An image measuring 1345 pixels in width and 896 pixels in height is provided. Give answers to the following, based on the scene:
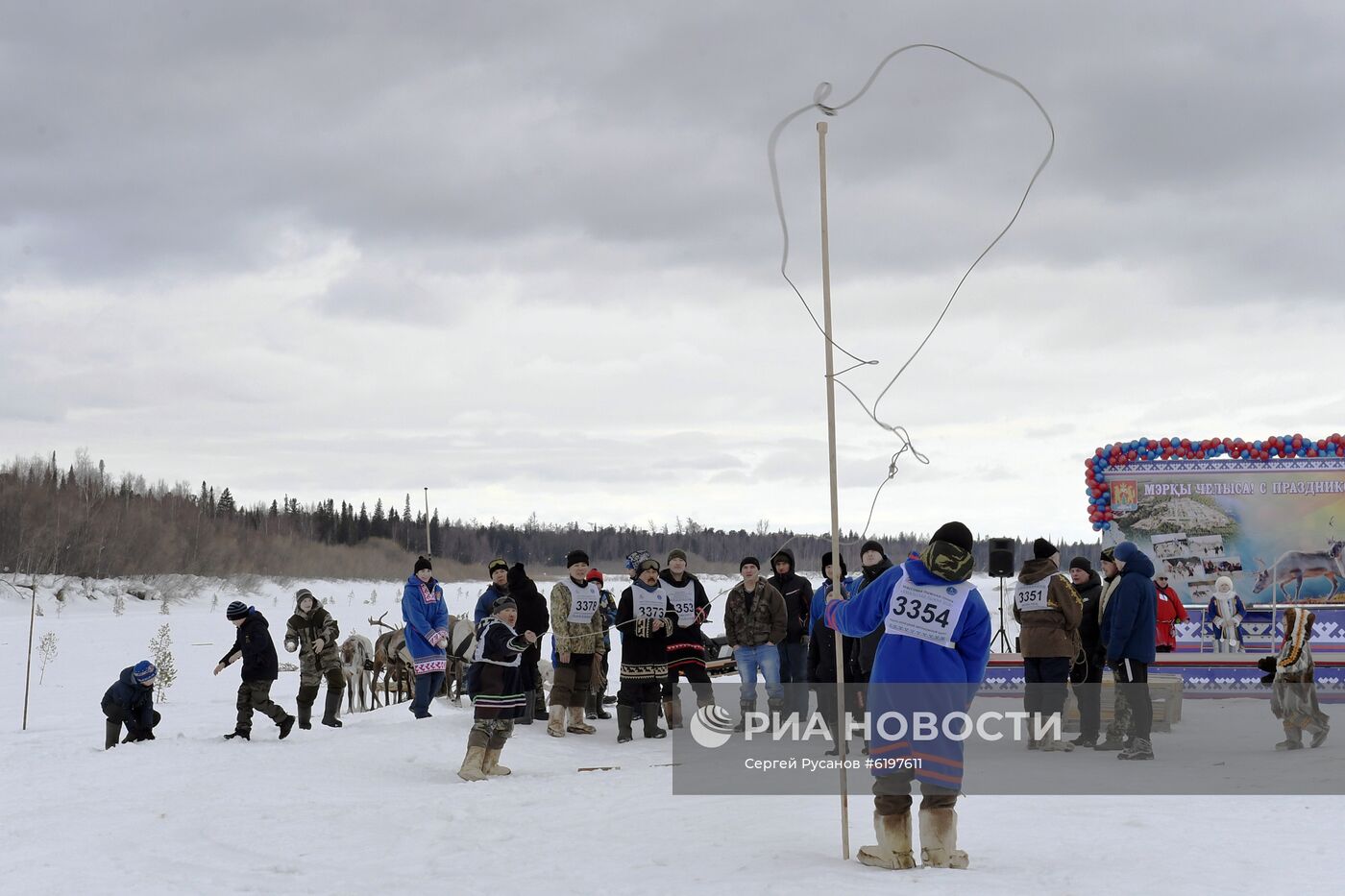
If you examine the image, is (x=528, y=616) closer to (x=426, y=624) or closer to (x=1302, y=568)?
(x=426, y=624)

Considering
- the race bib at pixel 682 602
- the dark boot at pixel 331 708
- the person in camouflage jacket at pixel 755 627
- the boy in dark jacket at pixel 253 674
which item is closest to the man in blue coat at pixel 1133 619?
the person in camouflage jacket at pixel 755 627

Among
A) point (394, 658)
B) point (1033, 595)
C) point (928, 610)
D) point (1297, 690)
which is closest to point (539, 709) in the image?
point (394, 658)

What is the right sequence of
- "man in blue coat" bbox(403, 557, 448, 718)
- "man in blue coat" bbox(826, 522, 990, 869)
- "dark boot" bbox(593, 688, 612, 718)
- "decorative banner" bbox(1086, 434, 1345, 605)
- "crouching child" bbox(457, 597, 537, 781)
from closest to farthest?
"man in blue coat" bbox(826, 522, 990, 869) → "crouching child" bbox(457, 597, 537, 781) → "man in blue coat" bbox(403, 557, 448, 718) → "dark boot" bbox(593, 688, 612, 718) → "decorative banner" bbox(1086, 434, 1345, 605)

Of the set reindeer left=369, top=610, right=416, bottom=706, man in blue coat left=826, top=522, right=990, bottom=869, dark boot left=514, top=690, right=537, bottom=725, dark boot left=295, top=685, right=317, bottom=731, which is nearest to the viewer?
man in blue coat left=826, top=522, right=990, bottom=869

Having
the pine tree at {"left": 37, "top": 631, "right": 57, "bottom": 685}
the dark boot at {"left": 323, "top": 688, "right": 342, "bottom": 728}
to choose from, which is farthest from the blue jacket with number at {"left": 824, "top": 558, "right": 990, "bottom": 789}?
the pine tree at {"left": 37, "top": 631, "right": 57, "bottom": 685}

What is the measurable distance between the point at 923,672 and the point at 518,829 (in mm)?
3133

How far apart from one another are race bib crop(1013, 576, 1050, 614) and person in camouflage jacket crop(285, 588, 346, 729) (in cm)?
722

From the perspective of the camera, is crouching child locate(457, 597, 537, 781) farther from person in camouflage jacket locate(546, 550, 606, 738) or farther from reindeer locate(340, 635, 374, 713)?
reindeer locate(340, 635, 374, 713)

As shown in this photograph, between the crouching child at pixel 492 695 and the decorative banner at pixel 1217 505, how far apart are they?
1167 centimetres

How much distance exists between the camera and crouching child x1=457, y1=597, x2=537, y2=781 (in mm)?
9984

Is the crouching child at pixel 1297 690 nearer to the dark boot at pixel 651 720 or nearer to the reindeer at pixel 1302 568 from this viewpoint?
the dark boot at pixel 651 720

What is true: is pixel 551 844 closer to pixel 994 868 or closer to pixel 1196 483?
pixel 994 868

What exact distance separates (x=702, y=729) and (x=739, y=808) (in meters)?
4.09

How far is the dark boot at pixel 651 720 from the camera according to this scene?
12.5m
